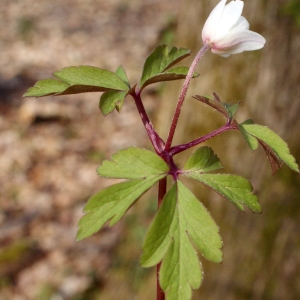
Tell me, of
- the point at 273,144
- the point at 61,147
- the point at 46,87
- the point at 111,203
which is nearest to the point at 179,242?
the point at 111,203

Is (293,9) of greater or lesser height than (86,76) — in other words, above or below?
below

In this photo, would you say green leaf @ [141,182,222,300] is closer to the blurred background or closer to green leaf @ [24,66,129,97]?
green leaf @ [24,66,129,97]

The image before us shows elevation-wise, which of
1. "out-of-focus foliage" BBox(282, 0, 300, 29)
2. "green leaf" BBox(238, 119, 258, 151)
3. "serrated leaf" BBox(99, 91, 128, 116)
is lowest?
"out-of-focus foliage" BBox(282, 0, 300, 29)

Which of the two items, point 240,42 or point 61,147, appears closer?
point 240,42

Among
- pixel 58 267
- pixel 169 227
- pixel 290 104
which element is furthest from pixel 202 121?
pixel 169 227

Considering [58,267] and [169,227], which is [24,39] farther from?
[169,227]

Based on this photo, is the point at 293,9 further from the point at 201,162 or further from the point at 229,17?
the point at 201,162

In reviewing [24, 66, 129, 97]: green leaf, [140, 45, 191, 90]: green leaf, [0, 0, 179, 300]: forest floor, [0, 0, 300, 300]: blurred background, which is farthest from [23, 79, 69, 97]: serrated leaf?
[0, 0, 179, 300]: forest floor
